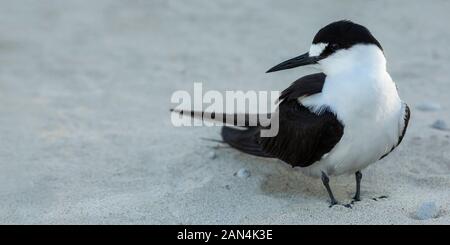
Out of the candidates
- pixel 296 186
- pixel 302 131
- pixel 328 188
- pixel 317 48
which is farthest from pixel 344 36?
pixel 296 186

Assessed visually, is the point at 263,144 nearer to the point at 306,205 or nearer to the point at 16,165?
the point at 306,205

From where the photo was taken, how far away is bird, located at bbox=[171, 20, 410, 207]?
371 centimetres

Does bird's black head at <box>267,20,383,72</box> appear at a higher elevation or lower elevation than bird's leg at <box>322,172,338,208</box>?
higher

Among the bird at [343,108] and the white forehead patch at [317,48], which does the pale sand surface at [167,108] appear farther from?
the white forehead patch at [317,48]

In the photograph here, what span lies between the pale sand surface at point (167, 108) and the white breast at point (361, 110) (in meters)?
0.27

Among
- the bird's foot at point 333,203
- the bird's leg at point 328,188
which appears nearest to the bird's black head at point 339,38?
the bird's leg at point 328,188

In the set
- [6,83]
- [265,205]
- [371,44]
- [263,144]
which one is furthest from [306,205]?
[6,83]

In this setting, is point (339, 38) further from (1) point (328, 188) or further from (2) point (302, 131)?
(1) point (328, 188)

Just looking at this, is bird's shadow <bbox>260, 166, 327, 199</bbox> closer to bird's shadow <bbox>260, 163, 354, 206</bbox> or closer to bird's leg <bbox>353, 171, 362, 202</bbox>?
bird's shadow <bbox>260, 163, 354, 206</bbox>

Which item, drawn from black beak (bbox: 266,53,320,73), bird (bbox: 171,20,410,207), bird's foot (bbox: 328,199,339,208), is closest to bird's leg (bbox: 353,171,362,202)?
bird (bbox: 171,20,410,207)

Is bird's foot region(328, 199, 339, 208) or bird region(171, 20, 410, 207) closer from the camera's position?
bird region(171, 20, 410, 207)

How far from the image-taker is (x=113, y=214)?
3.92 metres

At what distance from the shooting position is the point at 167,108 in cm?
573

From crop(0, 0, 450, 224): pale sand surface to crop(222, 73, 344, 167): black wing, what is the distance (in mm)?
224
